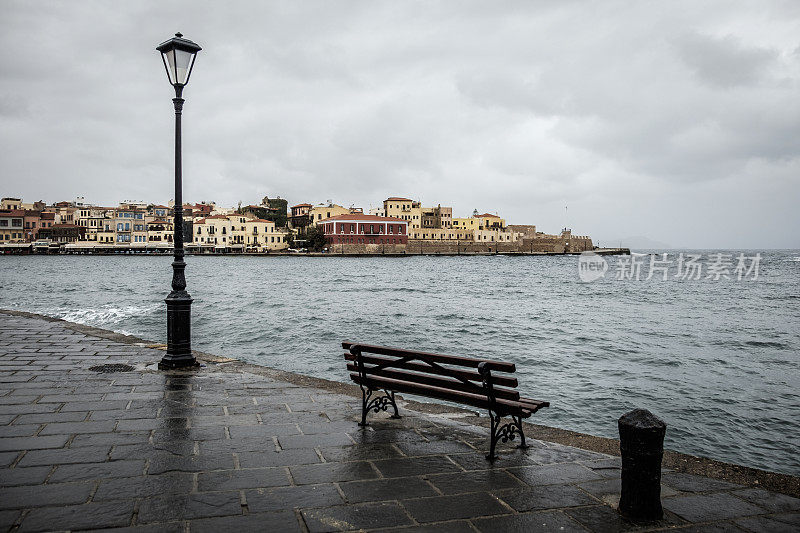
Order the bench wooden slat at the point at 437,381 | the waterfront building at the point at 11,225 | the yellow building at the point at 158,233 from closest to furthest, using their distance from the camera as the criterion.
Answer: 1. the bench wooden slat at the point at 437,381
2. the waterfront building at the point at 11,225
3. the yellow building at the point at 158,233

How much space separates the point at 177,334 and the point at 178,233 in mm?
1468

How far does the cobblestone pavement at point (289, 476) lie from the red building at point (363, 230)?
9760 centimetres

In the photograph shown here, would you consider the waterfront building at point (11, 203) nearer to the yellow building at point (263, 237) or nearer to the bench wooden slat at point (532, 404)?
the yellow building at point (263, 237)

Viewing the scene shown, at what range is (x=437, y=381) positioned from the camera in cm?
501

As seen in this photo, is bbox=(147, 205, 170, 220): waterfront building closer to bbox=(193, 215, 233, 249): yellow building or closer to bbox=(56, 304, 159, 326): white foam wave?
bbox=(193, 215, 233, 249): yellow building

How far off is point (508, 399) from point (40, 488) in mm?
3415

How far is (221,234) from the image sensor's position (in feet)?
378

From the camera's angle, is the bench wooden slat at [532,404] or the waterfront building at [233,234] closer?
the bench wooden slat at [532,404]

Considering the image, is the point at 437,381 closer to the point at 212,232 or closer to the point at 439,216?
the point at 212,232

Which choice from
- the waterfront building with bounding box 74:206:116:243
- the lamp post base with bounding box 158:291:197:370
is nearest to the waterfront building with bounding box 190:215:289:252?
the waterfront building with bounding box 74:206:116:243

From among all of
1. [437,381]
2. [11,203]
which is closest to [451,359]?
[437,381]

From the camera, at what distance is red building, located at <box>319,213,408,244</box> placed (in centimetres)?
10344

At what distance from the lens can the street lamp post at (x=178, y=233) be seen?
25.6 feet

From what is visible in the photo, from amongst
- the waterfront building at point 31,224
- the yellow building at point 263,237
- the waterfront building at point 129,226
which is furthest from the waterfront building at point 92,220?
the yellow building at point 263,237
